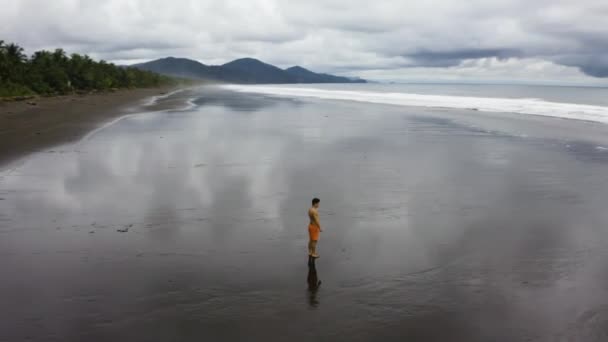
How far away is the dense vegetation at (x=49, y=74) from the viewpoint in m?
63.8

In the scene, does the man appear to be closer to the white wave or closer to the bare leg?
the bare leg

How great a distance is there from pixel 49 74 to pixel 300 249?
257ft

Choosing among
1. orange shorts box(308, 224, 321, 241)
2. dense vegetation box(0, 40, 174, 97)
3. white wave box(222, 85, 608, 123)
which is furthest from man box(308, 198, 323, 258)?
dense vegetation box(0, 40, 174, 97)

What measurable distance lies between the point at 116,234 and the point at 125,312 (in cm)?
410

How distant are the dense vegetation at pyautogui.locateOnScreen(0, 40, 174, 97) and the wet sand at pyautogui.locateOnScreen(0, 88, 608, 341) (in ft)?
165

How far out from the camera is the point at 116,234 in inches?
447

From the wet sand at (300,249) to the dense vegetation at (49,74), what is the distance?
50.2 meters

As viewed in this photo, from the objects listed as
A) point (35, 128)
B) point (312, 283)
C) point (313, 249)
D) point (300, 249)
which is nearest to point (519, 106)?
point (35, 128)

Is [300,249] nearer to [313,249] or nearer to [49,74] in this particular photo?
[313,249]

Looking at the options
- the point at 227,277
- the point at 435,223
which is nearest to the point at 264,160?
the point at 435,223

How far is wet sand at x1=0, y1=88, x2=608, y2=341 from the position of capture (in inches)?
292

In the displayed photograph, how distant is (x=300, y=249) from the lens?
10547mm

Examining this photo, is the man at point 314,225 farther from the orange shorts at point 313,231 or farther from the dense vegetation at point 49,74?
the dense vegetation at point 49,74

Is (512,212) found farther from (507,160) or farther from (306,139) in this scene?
(306,139)
